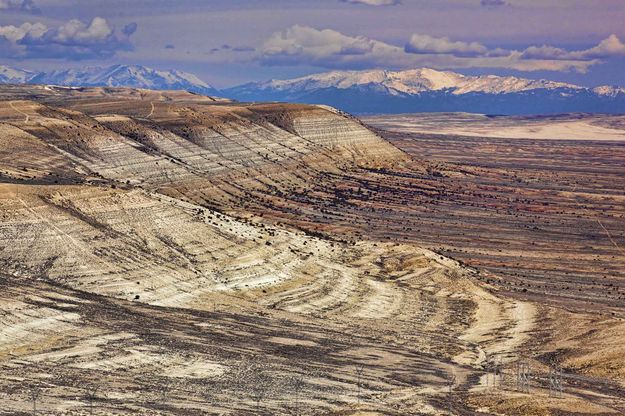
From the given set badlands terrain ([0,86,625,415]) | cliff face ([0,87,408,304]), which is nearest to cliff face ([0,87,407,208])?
cliff face ([0,87,408,304])

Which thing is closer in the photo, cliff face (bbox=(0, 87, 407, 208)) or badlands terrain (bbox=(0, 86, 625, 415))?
badlands terrain (bbox=(0, 86, 625, 415))

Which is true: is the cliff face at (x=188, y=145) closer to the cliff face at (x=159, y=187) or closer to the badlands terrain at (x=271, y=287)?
the cliff face at (x=159, y=187)

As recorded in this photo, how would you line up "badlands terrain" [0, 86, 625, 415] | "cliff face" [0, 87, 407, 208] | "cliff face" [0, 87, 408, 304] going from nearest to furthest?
1. "badlands terrain" [0, 86, 625, 415]
2. "cliff face" [0, 87, 408, 304]
3. "cliff face" [0, 87, 407, 208]

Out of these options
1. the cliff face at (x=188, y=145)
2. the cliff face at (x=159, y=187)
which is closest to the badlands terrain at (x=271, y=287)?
the cliff face at (x=159, y=187)

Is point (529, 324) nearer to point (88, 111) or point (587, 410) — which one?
point (587, 410)

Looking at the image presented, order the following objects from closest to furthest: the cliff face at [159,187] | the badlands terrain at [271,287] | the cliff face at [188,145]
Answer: the badlands terrain at [271,287] < the cliff face at [159,187] < the cliff face at [188,145]

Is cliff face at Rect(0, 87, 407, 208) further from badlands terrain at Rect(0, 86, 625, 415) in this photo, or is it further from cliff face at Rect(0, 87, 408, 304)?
badlands terrain at Rect(0, 86, 625, 415)

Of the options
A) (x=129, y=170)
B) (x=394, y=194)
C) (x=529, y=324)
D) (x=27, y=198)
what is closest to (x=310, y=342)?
(x=529, y=324)

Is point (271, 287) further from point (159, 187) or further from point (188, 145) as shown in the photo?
point (188, 145)
